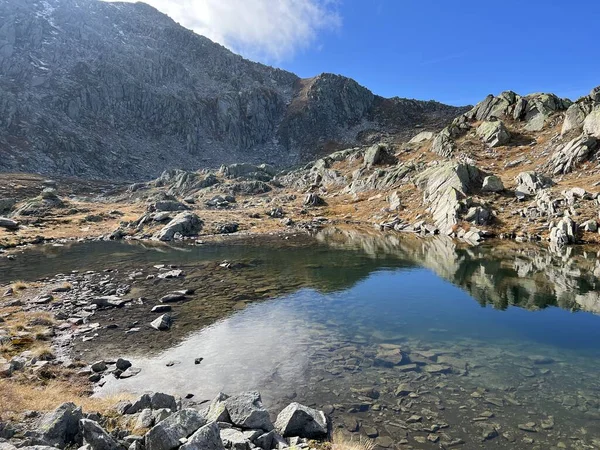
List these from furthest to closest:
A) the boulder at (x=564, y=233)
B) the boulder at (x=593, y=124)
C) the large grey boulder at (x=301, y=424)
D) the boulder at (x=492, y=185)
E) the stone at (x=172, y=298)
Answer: the boulder at (x=593, y=124), the boulder at (x=492, y=185), the boulder at (x=564, y=233), the stone at (x=172, y=298), the large grey boulder at (x=301, y=424)

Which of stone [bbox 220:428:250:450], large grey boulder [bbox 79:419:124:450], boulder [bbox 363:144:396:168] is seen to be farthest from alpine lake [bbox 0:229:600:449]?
boulder [bbox 363:144:396:168]

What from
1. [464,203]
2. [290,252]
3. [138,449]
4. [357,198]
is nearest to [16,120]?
[357,198]

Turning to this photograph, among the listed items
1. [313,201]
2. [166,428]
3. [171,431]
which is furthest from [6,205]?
[171,431]

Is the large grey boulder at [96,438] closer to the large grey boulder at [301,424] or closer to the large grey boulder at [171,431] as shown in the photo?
the large grey boulder at [171,431]

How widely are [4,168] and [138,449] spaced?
189 metres

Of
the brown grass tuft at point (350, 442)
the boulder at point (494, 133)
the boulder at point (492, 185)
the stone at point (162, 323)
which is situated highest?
the boulder at point (494, 133)

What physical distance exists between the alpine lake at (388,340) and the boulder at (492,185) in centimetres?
2781

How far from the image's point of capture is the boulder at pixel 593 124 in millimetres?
78056

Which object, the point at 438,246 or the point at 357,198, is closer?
the point at 438,246

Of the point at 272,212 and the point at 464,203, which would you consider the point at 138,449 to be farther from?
the point at 272,212

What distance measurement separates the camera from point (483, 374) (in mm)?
20219

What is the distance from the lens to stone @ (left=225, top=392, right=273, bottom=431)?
44.3 feet

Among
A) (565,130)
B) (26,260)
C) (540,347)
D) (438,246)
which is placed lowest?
(26,260)

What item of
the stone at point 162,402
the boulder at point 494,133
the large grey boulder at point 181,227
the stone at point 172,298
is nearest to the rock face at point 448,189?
the boulder at point 494,133
